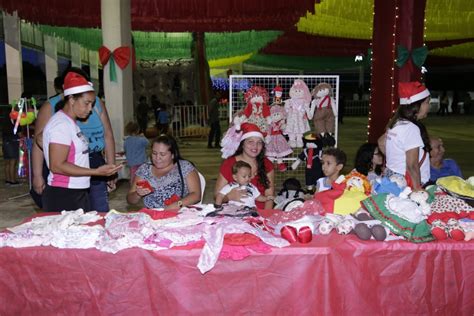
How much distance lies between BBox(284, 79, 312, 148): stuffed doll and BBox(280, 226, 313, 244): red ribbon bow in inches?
190

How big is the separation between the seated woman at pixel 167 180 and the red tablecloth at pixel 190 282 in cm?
100

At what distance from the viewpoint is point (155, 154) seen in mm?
3666

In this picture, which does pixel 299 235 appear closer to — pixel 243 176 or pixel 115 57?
pixel 243 176

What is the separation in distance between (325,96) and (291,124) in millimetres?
649

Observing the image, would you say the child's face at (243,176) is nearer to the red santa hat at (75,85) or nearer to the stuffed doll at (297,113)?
the red santa hat at (75,85)

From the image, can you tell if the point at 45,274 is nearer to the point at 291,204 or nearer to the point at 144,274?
the point at 144,274

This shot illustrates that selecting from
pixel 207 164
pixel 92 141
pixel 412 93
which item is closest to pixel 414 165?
pixel 412 93

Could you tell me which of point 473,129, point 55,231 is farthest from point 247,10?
point 473,129

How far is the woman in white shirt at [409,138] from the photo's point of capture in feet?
11.9

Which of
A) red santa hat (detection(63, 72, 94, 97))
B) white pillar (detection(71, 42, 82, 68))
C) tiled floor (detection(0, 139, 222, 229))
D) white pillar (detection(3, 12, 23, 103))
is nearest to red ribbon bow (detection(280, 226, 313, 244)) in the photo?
red santa hat (detection(63, 72, 94, 97))

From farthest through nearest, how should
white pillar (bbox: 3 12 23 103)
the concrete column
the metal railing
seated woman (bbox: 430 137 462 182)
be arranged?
the concrete column < the metal railing < white pillar (bbox: 3 12 23 103) < seated woman (bbox: 430 137 462 182)

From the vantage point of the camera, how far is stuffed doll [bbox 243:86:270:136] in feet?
25.1

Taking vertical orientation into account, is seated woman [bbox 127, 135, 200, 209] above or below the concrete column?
below

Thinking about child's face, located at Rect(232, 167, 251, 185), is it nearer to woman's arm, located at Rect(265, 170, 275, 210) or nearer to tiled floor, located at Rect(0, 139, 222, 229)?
woman's arm, located at Rect(265, 170, 275, 210)
